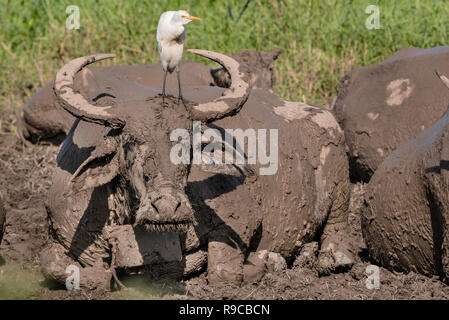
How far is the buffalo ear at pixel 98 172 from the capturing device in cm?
577

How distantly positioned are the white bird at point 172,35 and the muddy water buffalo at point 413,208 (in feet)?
5.84

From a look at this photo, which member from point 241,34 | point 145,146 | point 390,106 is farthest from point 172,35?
point 241,34

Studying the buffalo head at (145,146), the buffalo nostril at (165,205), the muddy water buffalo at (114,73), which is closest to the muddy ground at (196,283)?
the buffalo head at (145,146)

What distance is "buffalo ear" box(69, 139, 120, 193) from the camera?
227 inches

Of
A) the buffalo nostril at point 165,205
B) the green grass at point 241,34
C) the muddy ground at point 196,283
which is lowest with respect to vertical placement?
the muddy ground at point 196,283

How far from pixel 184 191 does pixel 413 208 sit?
68.0 inches

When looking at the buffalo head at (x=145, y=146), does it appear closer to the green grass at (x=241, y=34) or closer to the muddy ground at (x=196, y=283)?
the muddy ground at (x=196, y=283)

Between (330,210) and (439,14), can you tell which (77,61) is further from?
(439,14)

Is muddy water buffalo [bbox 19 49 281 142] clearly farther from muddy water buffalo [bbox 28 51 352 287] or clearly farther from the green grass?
muddy water buffalo [bbox 28 51 352 287]

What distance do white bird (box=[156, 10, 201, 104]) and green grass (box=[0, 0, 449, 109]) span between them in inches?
171

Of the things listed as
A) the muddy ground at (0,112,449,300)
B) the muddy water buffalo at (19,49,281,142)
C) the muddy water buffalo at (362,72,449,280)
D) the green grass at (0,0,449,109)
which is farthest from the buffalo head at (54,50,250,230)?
the green grass at (0,0,449,109)

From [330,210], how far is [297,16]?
3.72 meters

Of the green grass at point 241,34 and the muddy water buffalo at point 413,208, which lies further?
the green grass at point 241,34

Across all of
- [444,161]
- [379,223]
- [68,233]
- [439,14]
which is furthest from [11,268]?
[439,14]
